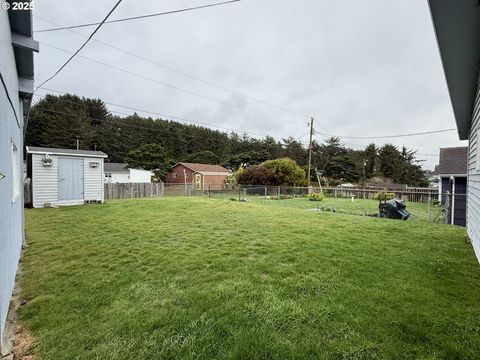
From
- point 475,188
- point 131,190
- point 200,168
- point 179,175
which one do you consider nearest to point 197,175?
point 200,168

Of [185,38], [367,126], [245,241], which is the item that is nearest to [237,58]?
[185,38]

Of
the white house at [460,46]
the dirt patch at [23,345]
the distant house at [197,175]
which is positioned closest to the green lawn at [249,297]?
the dirt patch at [23,345]

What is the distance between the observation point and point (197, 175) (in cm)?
3162

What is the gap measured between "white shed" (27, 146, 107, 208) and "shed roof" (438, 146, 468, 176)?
15503 mm

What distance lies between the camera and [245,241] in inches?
212

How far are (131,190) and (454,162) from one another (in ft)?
62.9

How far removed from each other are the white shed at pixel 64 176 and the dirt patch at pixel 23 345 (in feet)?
32.4

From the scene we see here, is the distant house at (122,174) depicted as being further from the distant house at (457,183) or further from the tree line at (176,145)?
the distant house at (457,183)

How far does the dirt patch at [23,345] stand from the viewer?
6.30 ft

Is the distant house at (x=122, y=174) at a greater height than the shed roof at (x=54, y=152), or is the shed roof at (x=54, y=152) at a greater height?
the shed roof at (x=54, y=152)

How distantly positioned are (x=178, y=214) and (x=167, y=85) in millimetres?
14218

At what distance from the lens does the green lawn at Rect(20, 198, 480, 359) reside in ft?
6.54

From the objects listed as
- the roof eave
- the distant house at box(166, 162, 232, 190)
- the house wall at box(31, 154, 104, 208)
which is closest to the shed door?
the house wall at box(31, 154, 104, 208)

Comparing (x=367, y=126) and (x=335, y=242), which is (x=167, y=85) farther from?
(x=367, y=126)
